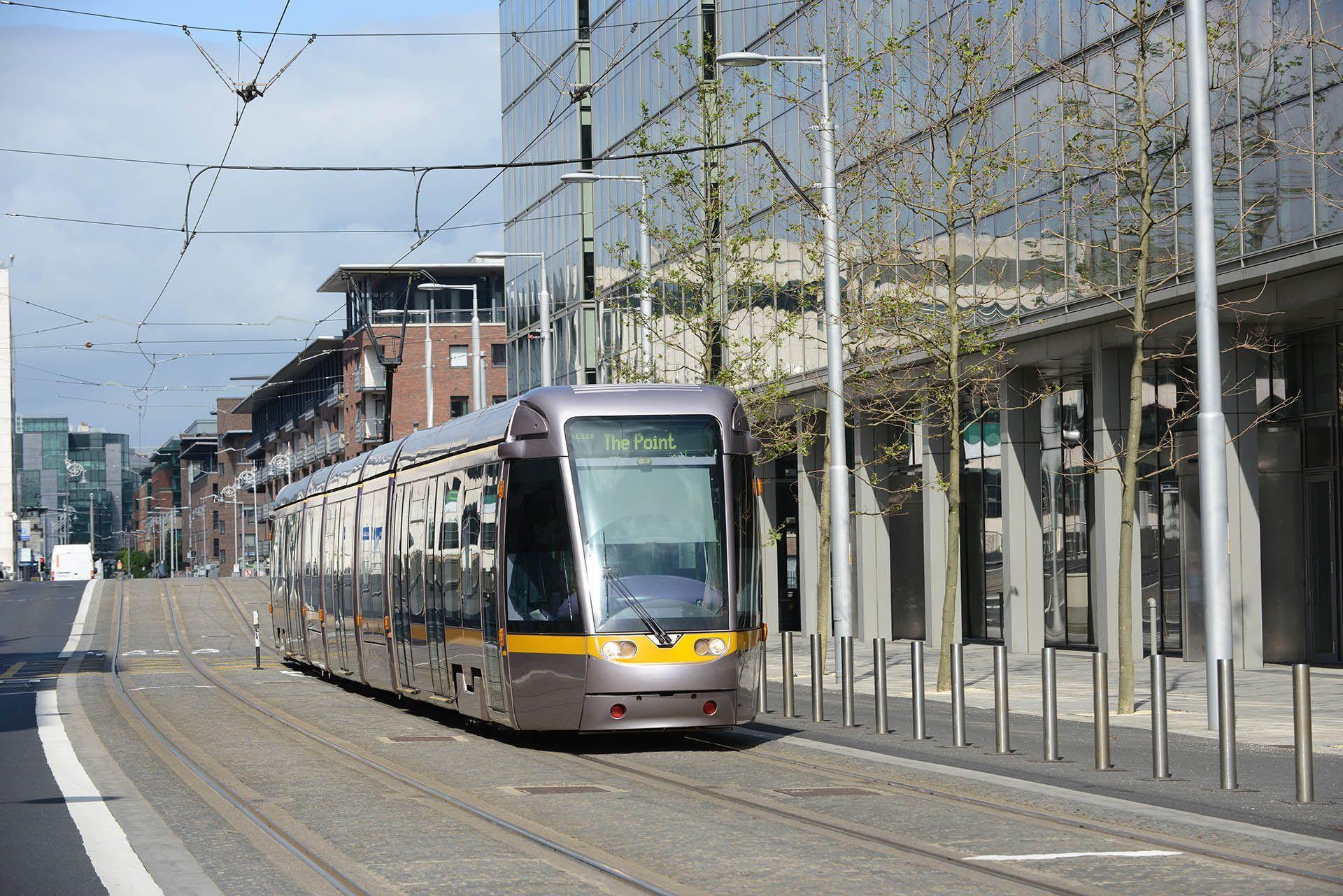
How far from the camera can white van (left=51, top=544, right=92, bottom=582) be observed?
355 ft

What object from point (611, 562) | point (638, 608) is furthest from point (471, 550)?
point (638, 608)

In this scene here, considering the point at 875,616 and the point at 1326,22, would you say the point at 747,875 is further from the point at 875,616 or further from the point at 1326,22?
the point at 875,616

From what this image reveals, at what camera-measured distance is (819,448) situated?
40.5 metres

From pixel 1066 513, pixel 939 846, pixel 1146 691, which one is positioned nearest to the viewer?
pixel 939 846

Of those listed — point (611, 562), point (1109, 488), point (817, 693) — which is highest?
point (1109, 488)

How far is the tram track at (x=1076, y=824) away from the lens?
858cm

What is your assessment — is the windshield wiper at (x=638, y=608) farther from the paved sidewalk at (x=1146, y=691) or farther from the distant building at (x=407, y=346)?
the distant building at (x=407, y=346)

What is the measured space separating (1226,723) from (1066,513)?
18.5 metres

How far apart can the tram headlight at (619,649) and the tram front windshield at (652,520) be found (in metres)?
0.11

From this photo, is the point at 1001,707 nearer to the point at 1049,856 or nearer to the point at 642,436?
the point at 642,436

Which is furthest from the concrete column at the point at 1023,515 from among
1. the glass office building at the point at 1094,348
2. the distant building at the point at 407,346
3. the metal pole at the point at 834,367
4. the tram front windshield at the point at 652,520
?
the distant building at the point at 407,346

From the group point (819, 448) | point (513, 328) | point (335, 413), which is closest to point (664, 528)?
point (819, 448)

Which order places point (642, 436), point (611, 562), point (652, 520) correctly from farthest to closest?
point (642, 436) → point (652, 520) → point (611, 562)

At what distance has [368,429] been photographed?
99.2m
